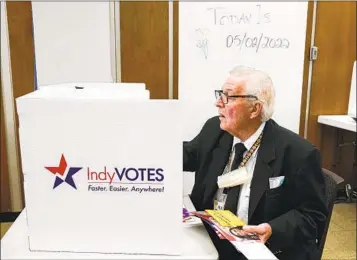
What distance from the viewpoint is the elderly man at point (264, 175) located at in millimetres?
1198

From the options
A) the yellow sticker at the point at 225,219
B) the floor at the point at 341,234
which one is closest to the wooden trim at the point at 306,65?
the floor at the point at 341,234

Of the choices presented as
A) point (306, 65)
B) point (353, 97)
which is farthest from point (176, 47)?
point (353, 97)

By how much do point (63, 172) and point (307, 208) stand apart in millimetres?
784

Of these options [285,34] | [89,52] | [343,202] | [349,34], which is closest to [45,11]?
[89,52]

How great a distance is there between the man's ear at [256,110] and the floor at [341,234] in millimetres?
1107

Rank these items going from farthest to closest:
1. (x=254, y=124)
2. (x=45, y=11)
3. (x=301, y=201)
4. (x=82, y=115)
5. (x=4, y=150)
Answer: (x=4, y=150), (x=45, y=11), (x=254, y=124), (x=301, y=201), (x=82, y=115)

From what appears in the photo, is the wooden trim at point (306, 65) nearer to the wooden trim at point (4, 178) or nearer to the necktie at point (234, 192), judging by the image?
the necktie at point (234, 192)

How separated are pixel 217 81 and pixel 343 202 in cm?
130

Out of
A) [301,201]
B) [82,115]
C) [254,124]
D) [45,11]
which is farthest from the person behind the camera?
[45,11]

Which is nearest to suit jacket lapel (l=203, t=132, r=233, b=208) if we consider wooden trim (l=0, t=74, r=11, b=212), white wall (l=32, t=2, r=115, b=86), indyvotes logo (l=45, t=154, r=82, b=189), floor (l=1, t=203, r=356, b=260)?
indyvotes logo (l=45, t=154, r=82, b=189)

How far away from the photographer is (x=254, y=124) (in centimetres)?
134

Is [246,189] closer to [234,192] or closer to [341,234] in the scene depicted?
[234,192]

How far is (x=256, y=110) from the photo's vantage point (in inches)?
51.9

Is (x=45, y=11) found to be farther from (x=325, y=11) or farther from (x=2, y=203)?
(x=325, y=11)
